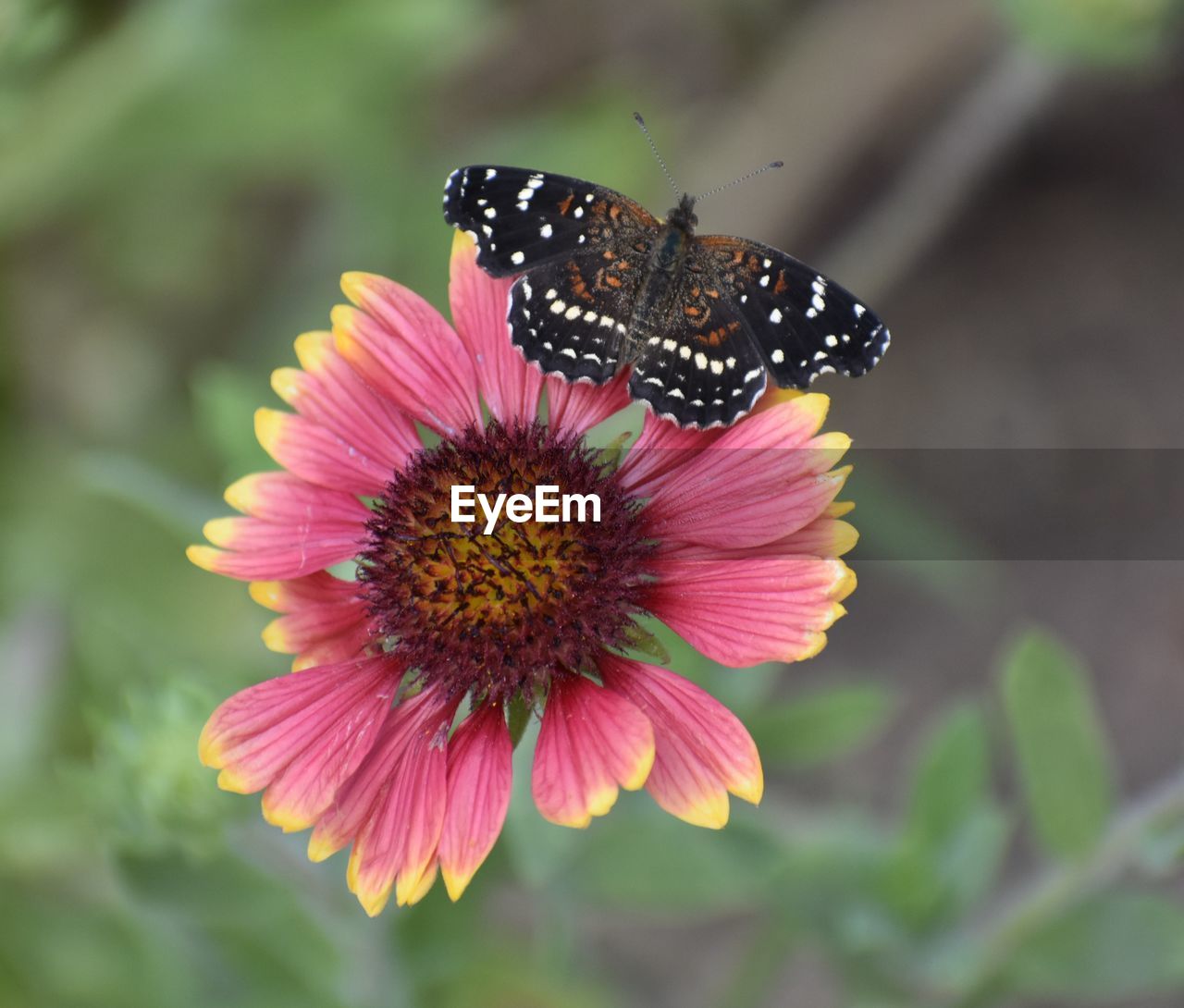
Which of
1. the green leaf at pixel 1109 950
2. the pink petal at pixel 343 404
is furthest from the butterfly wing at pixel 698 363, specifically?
the green leaf at pixel 1109 950

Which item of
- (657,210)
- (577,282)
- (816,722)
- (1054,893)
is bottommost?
(1054,893)

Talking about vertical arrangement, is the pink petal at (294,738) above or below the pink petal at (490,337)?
below

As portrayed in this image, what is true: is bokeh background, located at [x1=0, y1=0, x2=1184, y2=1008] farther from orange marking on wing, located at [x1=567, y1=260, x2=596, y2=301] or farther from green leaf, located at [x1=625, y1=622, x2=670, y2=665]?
orange marking on wing, located at [x1=567, y1=260, x2=596, y2=301]

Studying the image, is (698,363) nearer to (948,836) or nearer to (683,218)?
(683,218)

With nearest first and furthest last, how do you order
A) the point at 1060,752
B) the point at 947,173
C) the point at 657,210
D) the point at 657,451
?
the point at 657,451 < the point at 1060,752 < the point at 947,173 < the point at 657,210

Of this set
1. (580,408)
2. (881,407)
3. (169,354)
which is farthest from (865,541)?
(169,354)

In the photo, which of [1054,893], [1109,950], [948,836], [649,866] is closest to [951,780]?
[948,836]

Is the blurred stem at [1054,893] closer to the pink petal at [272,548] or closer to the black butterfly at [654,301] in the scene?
the black butterfly at [654,301]
